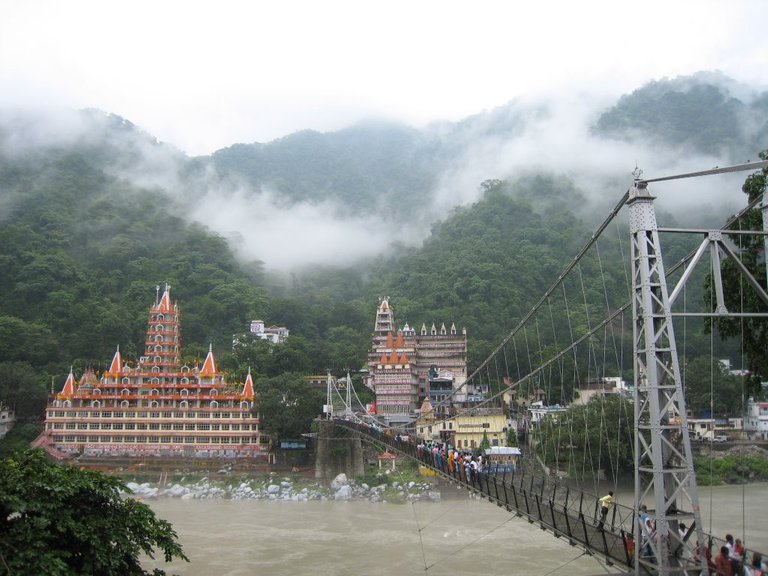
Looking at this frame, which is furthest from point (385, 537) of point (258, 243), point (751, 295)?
point (258, 243)

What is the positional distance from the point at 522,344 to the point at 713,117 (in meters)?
60.2

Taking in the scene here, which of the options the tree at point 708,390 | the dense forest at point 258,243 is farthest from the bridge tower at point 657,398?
the dense forest at point 258,243

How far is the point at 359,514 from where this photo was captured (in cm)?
2092

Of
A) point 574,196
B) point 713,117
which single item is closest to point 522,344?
point 574,196

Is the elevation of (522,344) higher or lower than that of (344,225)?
lower

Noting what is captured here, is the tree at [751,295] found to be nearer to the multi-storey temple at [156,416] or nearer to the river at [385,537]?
the river at [385,537]

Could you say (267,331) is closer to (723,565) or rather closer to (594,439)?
(594,439)

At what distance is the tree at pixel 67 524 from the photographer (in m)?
6.00

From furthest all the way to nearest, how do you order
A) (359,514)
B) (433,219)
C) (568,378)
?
1. (433,219)
2. (568,378)
3. (359,514)

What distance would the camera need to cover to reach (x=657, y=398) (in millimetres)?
5582

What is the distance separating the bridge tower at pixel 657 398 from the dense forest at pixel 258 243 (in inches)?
1166

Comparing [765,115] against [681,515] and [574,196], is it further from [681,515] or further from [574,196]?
[681,515]

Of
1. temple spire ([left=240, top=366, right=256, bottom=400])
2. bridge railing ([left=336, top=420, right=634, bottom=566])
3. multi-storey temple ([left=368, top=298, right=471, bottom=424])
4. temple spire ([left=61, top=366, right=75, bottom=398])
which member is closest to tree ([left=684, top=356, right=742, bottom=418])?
multi-storey temple ([left=368, top=298, right=471, bottom=424])

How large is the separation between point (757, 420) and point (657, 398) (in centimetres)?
2940
